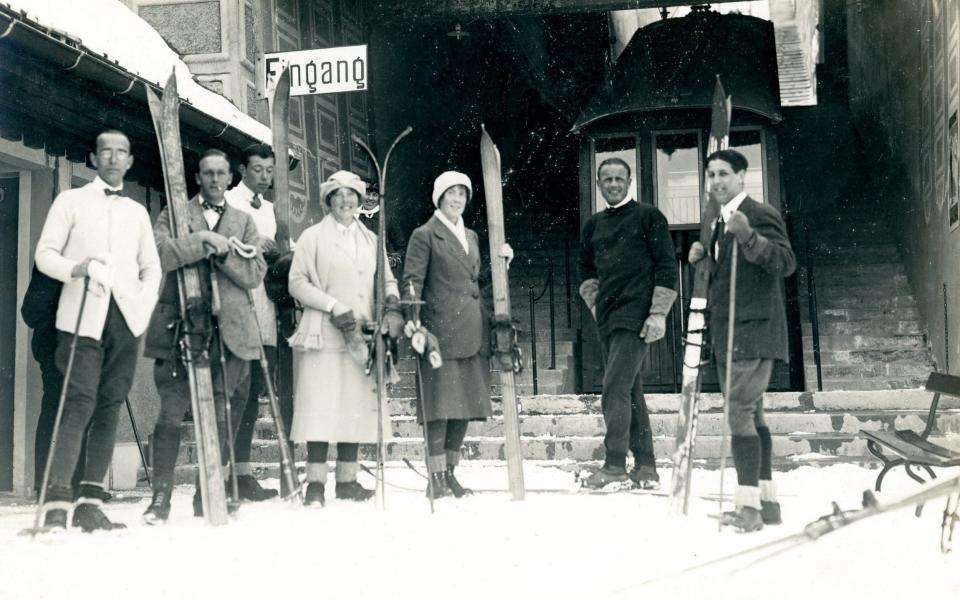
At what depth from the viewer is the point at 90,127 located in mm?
5285

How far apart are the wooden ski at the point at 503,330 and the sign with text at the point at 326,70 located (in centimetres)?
163

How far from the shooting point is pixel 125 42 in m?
5.63

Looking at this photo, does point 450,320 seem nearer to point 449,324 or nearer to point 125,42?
point 449,324

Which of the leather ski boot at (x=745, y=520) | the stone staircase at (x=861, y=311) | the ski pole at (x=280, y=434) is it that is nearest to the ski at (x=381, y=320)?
the ski pole at (x=280, y=434)

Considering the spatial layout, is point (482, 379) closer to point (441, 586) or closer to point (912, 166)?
point (441, 586)

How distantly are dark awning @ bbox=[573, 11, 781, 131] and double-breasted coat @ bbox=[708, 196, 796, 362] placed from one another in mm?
6048

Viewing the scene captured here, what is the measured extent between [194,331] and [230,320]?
1.22ft

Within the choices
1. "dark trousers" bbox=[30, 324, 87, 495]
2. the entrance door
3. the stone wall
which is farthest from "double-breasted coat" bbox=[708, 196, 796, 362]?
the entrance door

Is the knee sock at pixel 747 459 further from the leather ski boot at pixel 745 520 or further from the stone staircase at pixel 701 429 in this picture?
the stone staircase at pixel 701 429

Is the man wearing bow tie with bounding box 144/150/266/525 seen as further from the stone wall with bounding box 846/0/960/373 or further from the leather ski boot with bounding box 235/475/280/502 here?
the stone wall with bounding box 846/0/960/373

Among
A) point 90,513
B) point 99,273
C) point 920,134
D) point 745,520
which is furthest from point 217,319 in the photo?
point 920,134

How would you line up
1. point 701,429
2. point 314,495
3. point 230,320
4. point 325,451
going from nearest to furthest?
point 230,320, point 314,495, point 325,451, point 701,429

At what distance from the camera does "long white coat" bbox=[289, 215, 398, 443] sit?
15.9 ft

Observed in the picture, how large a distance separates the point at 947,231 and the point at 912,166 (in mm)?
2187
